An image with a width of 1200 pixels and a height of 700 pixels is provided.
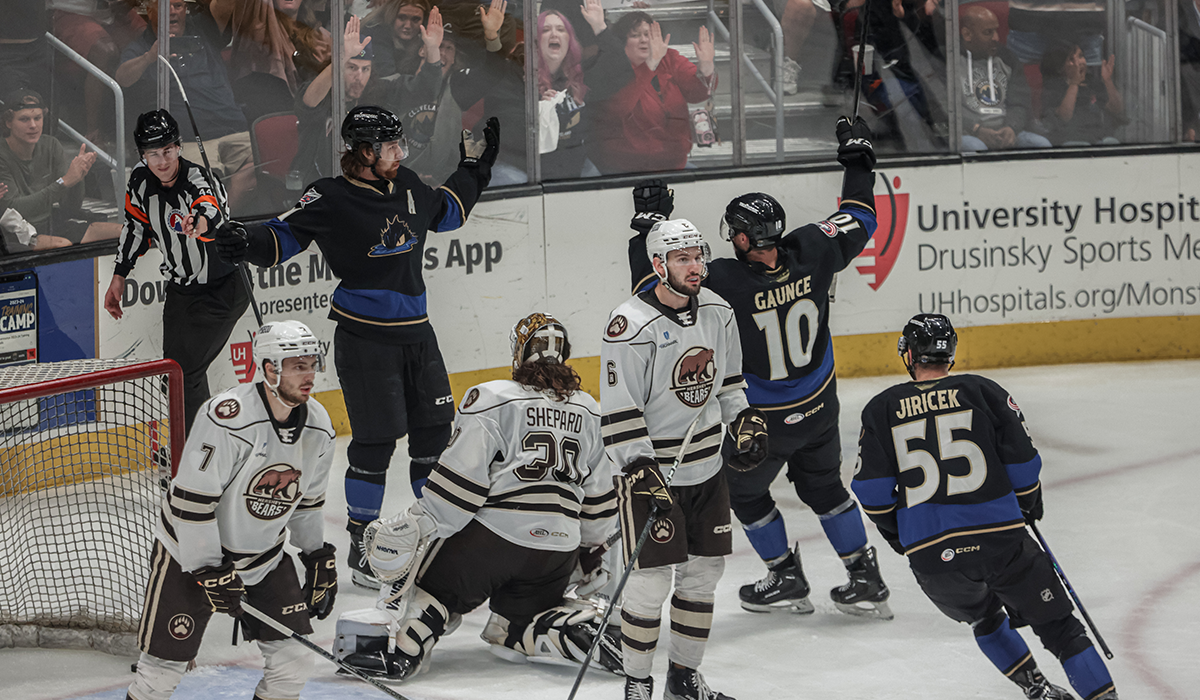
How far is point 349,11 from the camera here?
663cm

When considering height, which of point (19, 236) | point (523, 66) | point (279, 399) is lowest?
point (279, 399)

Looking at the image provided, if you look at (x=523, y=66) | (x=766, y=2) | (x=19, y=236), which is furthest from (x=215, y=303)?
(x=766, y=2)

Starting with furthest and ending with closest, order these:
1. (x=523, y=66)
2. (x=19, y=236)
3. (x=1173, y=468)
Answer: (x=523, y=66), (x=1173, y=468), (x=19, y=236)

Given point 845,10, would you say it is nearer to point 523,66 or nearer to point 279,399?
point 523,66

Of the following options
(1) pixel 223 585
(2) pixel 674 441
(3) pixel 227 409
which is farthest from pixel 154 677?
(2) pixel 674 441

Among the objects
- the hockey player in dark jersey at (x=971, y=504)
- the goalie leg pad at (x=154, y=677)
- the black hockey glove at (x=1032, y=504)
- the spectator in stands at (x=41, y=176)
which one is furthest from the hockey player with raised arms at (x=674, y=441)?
the spectator in stands at (x=41, y=176)

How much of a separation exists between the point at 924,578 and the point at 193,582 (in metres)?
1.78

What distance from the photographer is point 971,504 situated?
3527 millimetres

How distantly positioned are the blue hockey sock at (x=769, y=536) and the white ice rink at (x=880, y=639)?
8.1 inches

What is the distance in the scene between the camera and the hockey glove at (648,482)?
3.41 metres

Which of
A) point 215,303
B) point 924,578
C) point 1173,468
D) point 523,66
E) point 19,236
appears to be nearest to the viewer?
point 924,578

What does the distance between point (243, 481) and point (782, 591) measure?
2038 millimetres

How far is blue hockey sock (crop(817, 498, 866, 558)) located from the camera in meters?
4.48

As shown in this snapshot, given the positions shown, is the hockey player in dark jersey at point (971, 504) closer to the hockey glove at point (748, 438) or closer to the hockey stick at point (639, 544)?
the hockey glove at point (748, 438)
